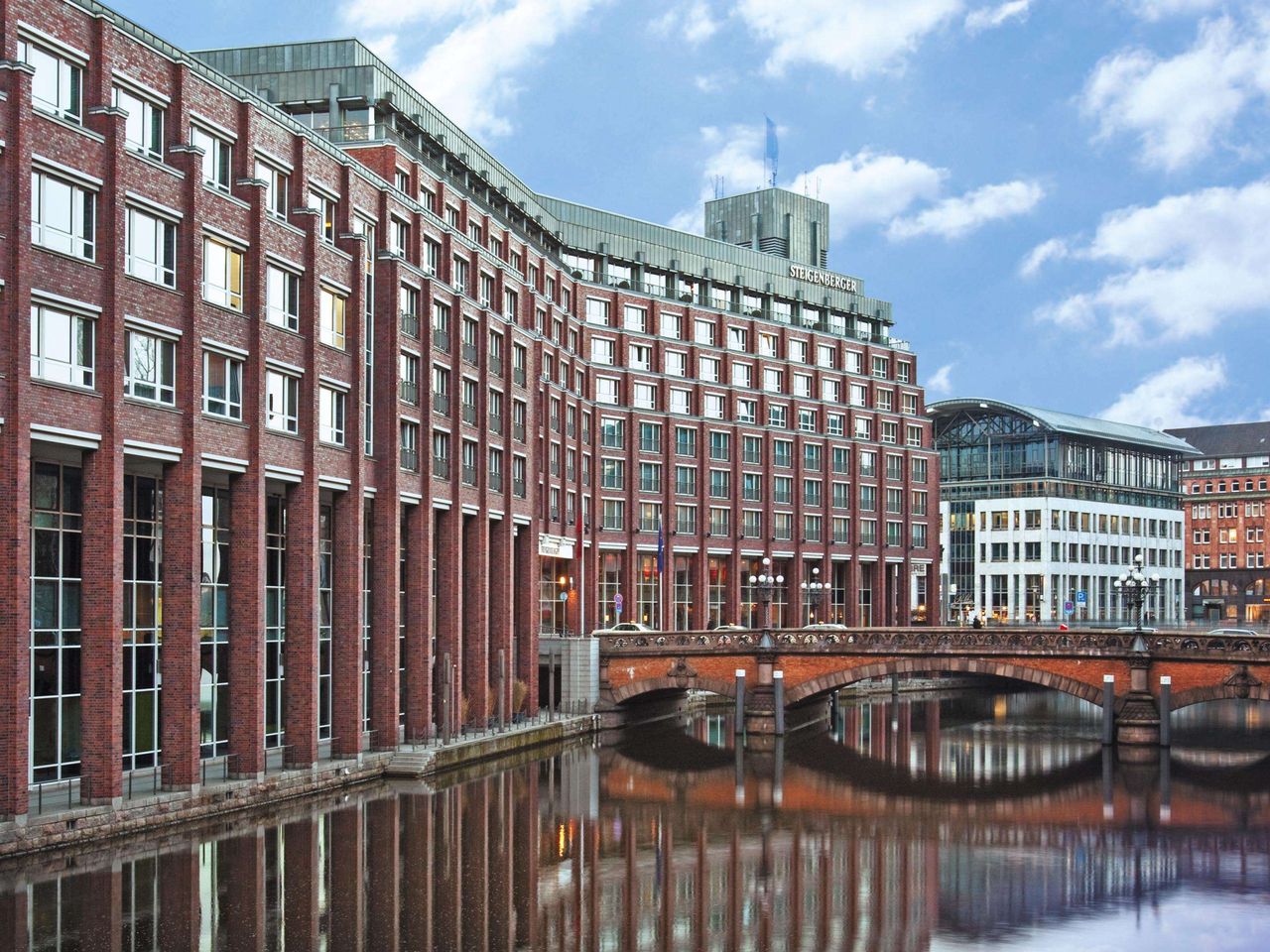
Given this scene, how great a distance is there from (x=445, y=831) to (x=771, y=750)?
32.3 meters

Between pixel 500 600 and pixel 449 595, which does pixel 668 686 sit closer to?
pixel 500 600

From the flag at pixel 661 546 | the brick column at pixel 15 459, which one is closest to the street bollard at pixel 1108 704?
the flag at pixel 661 546

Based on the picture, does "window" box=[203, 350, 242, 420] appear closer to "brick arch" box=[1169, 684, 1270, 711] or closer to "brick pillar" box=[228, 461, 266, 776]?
"brick pillar" box=[228, 461, 266, 776]

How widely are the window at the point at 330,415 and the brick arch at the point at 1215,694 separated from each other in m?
41.4

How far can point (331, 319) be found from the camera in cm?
5850

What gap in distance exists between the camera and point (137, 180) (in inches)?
1811

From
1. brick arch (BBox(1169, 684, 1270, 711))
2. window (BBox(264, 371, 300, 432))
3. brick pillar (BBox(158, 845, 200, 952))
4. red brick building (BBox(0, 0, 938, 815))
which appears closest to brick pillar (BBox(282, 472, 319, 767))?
red brick building (BBox(0, 0, 938, 815))

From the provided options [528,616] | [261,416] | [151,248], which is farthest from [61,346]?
[528,616]

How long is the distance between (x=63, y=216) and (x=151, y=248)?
4.17 metres

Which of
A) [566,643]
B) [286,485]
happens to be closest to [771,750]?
[566,643]

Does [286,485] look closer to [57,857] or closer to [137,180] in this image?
[137,180]

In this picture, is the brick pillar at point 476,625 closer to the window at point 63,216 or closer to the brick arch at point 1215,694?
the window at point 63,216

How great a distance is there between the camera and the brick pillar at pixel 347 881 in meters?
32.2

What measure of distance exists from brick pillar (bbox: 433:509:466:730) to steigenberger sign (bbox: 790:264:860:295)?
7336 cm
